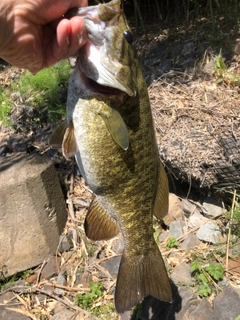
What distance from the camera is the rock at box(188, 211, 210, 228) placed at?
12.5 feet

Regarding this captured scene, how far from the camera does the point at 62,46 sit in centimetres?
189

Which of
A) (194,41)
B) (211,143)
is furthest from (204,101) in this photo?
(194,41)

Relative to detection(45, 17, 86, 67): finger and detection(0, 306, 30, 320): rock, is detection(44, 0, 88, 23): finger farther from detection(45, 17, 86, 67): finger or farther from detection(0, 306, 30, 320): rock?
detection(0, 306, 30, 320): rock

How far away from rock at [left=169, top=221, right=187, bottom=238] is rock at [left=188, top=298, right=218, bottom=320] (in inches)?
32.2

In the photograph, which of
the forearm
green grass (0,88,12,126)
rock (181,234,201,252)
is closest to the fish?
the forearm

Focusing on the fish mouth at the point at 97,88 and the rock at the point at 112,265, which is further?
the rock at the point at 112,265

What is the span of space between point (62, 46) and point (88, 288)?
251 cm

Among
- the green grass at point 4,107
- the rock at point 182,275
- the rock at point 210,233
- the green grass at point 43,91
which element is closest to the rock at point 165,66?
the green grass at point 43,91

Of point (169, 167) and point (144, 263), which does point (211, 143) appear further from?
point (144, 263)

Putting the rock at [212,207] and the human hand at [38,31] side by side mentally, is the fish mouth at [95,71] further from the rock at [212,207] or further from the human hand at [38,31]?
the rock at [212,207]

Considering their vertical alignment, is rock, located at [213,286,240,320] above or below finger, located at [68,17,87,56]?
below

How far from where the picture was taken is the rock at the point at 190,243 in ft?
12.1

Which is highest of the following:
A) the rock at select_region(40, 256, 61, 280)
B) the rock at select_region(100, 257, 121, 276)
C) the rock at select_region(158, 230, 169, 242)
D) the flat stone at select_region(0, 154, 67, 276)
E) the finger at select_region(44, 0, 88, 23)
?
the finger at select_region(44, 0, 88, 23)

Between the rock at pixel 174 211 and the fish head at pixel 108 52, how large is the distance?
2303 mm
